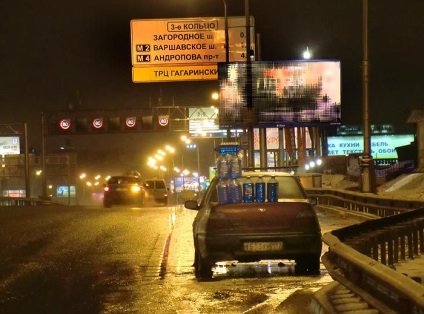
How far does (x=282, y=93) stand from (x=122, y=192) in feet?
27.9

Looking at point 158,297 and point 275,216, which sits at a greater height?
point 275,216

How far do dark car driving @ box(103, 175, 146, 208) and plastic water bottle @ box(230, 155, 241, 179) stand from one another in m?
24.8

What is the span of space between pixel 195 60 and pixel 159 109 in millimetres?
18043

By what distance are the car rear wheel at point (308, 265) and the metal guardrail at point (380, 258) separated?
888 millimetres

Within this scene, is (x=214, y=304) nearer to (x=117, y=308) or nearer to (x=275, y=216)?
(x=117, y=308)

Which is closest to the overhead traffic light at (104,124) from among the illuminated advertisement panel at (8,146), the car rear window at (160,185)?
the car rear window at (160,185)

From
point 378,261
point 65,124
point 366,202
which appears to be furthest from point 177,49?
point 378,261

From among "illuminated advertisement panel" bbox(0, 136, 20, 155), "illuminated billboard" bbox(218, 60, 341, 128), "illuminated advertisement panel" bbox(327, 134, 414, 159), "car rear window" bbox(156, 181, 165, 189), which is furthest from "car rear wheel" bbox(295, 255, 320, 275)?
"illuminated advertisement panel" bbox(327, 134, 414, 159)

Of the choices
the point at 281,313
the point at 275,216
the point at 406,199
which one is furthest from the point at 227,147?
the point at 406,199

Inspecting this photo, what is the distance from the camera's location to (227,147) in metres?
12.7

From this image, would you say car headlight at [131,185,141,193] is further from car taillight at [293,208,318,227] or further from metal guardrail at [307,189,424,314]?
car taillight at [293,208,318,227]

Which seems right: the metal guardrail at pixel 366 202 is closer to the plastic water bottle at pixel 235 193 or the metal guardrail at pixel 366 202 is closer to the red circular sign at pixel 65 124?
the plastic water bottle at pixel 235 193

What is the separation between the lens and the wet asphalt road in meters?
9.30

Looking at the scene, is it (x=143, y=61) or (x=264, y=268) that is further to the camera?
(x=143, y=61)
